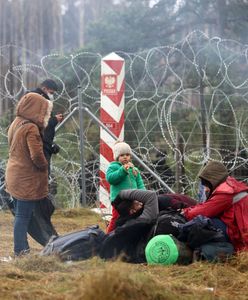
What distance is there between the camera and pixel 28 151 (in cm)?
657

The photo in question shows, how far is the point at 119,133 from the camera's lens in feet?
30.4

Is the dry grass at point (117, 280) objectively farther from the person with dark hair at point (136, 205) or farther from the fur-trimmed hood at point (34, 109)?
the fur-trimmed hood at point (34, 109)

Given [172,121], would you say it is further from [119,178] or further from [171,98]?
[119,178]

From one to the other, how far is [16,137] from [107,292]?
2.90 metres

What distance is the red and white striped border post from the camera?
9211 millimetres

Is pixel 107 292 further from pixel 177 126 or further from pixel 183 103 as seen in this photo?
pixel 177 126

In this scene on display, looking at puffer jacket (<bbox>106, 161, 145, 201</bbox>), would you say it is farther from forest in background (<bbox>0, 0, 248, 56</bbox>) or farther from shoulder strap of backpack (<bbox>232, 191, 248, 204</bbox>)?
forest in background (<bbox>0, 0, 248, 56</bbox>)

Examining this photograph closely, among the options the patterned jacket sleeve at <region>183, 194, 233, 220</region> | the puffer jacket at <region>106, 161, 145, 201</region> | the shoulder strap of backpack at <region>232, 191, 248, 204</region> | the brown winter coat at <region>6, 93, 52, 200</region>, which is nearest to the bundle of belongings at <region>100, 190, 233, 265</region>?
the patterned jacket sleeve at <region>183, 194, 233, 220</region>

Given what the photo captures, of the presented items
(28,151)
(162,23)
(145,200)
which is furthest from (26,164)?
(162,23)

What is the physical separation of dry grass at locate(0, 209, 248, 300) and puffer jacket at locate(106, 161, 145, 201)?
3.45ft

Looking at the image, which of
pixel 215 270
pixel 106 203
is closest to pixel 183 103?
pixel 106 203

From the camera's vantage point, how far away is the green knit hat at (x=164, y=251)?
5711 millimetres

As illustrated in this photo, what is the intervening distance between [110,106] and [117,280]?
5389mm

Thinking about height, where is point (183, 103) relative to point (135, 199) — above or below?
above
